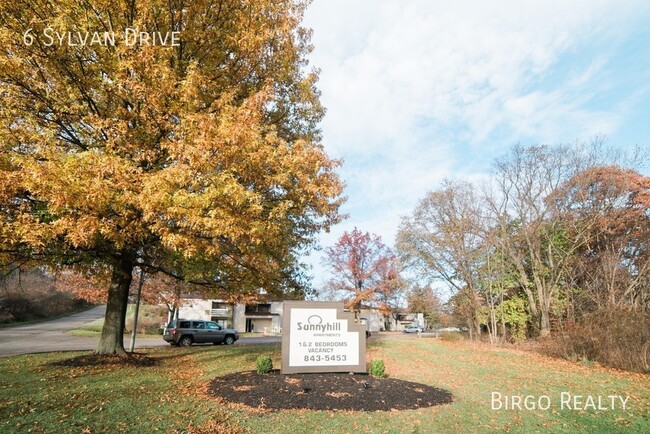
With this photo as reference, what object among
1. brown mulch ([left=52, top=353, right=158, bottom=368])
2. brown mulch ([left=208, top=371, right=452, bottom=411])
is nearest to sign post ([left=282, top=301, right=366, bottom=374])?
brown mulch ([left=208, top=371, right=452, bottom=411])

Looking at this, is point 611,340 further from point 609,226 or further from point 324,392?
point 324,392

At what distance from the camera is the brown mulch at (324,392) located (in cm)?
745

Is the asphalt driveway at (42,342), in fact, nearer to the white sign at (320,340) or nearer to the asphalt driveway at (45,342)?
the asphalt driveway at (45,342)

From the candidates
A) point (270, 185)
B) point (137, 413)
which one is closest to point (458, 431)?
point (137, 413)

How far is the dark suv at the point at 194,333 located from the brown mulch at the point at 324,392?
15079 mm

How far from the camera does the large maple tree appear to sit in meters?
7.45

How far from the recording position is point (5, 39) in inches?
312

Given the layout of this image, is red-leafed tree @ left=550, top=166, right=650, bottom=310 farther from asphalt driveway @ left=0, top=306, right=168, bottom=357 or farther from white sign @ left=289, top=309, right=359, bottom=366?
asphalt driveway @ left=0, top=306, right=168, bottom=357

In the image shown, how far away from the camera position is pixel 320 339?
34.6ft

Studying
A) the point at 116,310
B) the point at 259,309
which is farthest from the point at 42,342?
the point at 259,309

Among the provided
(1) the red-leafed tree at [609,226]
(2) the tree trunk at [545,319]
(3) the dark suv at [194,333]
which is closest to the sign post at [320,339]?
(3) the dark suv at [194,333]

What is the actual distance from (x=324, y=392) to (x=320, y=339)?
229cm

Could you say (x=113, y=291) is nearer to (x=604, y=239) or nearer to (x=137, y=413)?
(x=137, y=413)

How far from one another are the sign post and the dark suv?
15.5 m
